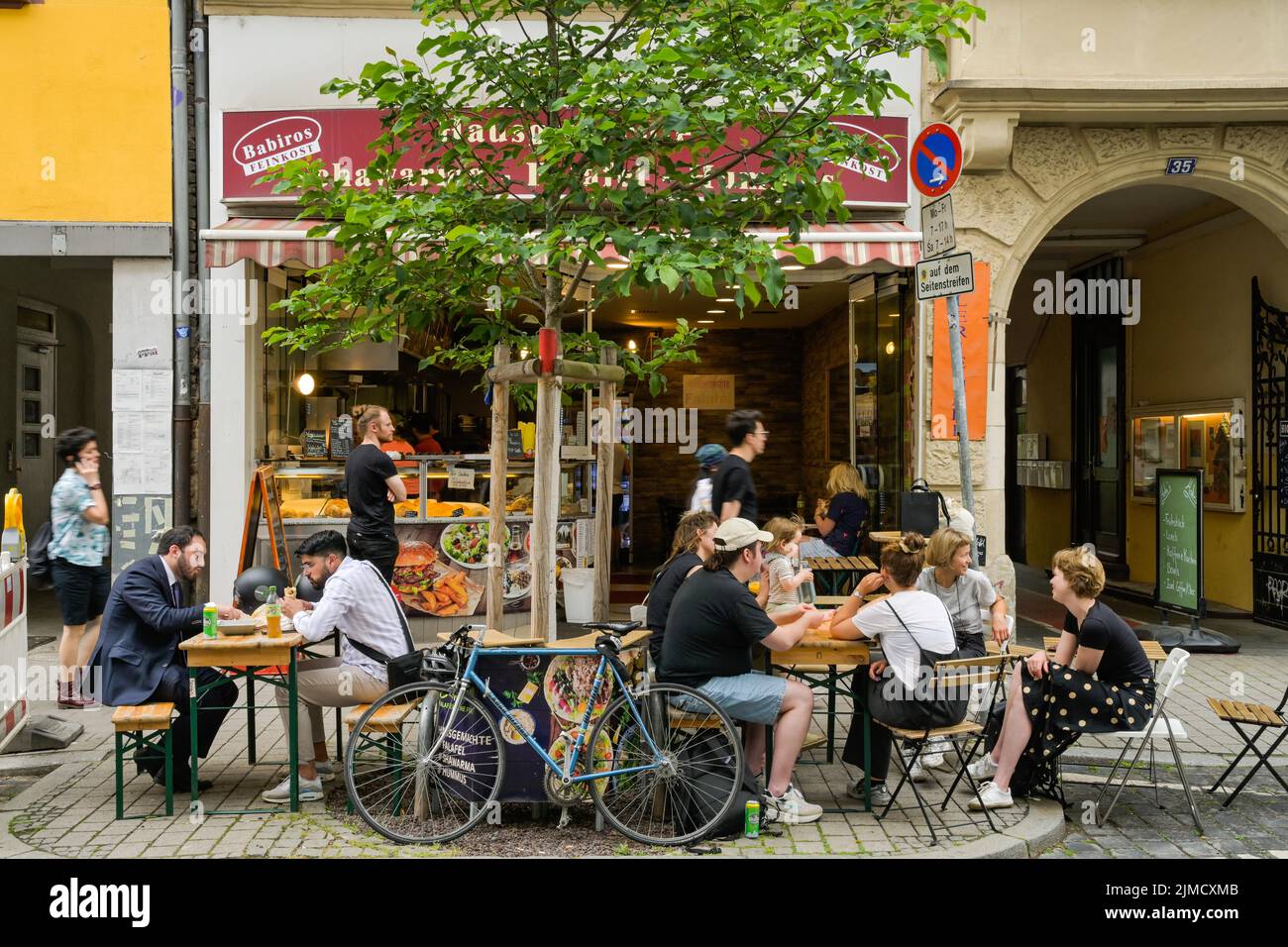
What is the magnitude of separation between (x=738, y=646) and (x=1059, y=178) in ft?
22.2

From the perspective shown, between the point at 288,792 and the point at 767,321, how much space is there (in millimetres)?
11329

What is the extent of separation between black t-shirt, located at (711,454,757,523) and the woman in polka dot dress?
179 centimetres

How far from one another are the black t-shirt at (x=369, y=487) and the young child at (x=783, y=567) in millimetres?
2735

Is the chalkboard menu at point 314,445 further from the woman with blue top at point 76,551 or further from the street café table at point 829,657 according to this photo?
the street café table at point 829,657

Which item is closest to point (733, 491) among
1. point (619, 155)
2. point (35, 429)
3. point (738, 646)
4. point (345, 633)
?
point (738, 646)

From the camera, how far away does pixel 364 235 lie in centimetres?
591

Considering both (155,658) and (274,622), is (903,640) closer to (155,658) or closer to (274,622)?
(274,622)

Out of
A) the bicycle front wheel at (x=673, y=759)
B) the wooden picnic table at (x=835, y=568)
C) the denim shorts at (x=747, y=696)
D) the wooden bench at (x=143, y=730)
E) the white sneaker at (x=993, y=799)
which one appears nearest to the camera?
the bicycle front wheel at (x=673, y=759)

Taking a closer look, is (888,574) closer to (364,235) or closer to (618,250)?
(618,250)

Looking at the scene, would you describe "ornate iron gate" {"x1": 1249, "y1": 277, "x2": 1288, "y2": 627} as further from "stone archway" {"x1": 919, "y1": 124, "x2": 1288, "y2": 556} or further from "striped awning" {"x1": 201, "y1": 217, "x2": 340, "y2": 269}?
"striped awning" {"x1": 201, "y1": 217, "x2": 340, "y2": 269}

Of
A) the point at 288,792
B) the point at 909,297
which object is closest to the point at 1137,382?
the point at 909,297

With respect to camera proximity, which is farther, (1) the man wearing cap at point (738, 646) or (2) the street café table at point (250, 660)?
(2) the street café table at point (250, 660)

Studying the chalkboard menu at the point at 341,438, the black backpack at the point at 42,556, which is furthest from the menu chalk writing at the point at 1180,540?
the black backpack at the point at 42,556

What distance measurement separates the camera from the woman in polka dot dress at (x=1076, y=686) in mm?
5492
